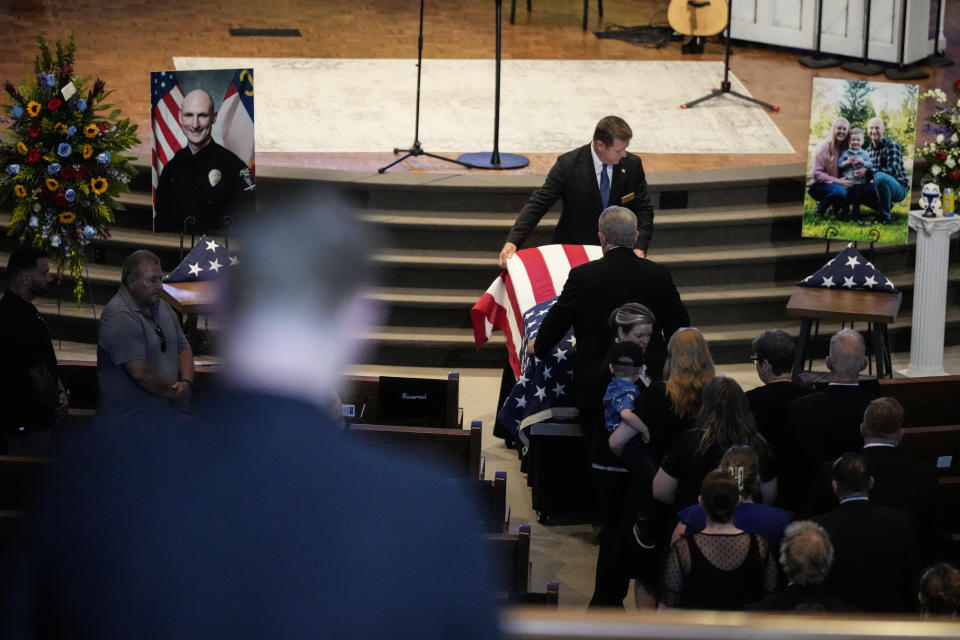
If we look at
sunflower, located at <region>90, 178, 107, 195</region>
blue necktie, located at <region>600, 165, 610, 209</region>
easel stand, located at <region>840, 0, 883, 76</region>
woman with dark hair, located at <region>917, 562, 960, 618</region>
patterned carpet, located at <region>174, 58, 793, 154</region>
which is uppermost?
easel stand, located at <region>840, 0, 883, 76</region>

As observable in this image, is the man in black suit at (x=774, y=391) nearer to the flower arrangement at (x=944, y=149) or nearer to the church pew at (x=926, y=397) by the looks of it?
the church pew at (x=926, y=397)

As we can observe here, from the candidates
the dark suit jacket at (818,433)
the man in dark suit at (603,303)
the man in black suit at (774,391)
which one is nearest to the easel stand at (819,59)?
the man in dark suit at (603,303)

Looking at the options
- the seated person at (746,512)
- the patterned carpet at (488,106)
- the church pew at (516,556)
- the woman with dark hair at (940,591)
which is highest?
the patterned carpet at (488,106)

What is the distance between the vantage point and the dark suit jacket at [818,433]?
5203 mm

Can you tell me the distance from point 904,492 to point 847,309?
306 centimetres

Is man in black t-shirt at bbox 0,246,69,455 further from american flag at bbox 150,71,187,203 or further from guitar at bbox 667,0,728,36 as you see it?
guitar at bbox 667,0,728,36

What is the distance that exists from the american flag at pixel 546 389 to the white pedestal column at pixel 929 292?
113 inches

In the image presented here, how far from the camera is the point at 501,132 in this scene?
417 inches

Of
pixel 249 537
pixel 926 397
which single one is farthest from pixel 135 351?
pixel 249 537

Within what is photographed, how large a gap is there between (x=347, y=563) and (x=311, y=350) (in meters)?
0.22

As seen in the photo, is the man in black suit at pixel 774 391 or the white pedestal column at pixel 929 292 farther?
the white pedestal column at pixel 929 292

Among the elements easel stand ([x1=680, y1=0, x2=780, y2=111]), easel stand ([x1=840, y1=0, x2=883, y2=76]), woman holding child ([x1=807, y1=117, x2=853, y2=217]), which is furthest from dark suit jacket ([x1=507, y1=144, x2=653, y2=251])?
easel stand ([x1=840, y1=0, x2=883, y2=76])

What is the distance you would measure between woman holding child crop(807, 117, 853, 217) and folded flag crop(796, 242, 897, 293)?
412 millimetres

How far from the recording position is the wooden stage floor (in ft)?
37.3
